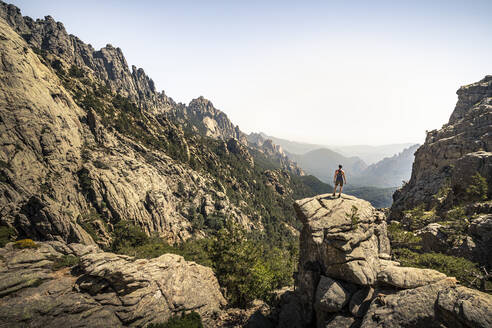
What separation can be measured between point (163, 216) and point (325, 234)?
82.3 meters

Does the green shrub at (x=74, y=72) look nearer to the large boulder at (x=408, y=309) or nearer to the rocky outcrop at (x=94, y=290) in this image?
the rocky outcrop at (x=94, y=290)

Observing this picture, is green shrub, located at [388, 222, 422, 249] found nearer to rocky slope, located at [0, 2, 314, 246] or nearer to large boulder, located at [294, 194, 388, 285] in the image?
large boulder, located at [294, 194, 388, 285]

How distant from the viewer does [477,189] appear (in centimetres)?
3591

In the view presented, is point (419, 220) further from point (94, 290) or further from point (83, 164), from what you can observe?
point (83, 164)

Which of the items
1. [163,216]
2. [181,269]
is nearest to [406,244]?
[181,269]

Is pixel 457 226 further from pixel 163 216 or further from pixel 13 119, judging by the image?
pixel 13 119

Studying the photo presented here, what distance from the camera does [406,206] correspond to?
59.8 metres

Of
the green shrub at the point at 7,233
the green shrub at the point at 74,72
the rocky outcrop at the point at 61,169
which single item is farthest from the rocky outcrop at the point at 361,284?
the green shrub at the point at 74,72

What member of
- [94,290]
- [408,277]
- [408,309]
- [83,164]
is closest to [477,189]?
[408,277]

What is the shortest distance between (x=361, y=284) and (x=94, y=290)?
86.6 feet

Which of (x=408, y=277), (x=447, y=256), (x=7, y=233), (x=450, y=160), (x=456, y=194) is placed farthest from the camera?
(x=450, y=160)

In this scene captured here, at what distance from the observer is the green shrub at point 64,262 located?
24422 mm

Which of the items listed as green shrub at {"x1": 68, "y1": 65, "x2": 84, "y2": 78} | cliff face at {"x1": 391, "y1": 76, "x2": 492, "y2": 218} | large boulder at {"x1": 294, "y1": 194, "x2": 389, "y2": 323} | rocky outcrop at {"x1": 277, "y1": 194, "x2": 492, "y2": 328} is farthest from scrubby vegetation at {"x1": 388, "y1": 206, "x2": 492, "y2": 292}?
green shrub at {"x1": 68, "y1": 65, "x2": 84, "y2": 78}

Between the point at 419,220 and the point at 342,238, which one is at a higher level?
the point at 342,238
